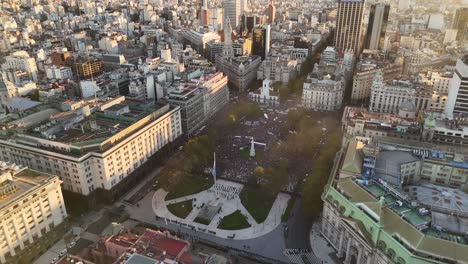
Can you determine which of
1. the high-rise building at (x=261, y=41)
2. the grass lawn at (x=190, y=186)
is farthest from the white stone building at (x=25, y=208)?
the high-rise building at (x=261, y=41)

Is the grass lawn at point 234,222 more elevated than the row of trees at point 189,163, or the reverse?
the row of trees at point 189,163

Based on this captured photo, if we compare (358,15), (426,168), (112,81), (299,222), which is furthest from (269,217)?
(358,15)

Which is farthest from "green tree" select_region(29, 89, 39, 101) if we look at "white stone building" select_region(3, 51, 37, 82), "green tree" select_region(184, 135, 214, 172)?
"green tree" select_region(184, 135, 214, 172)

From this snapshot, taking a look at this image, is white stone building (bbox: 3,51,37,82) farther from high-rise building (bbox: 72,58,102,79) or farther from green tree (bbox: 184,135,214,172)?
green tree (bbox: 184,135,214,172)

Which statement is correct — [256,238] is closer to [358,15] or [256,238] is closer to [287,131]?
[287,131]

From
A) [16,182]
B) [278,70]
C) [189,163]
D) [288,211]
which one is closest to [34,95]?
[16,182]

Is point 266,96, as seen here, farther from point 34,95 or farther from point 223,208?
point 34,95

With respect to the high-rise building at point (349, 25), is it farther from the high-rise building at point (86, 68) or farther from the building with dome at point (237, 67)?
the high-rise building at point (86, 68)
